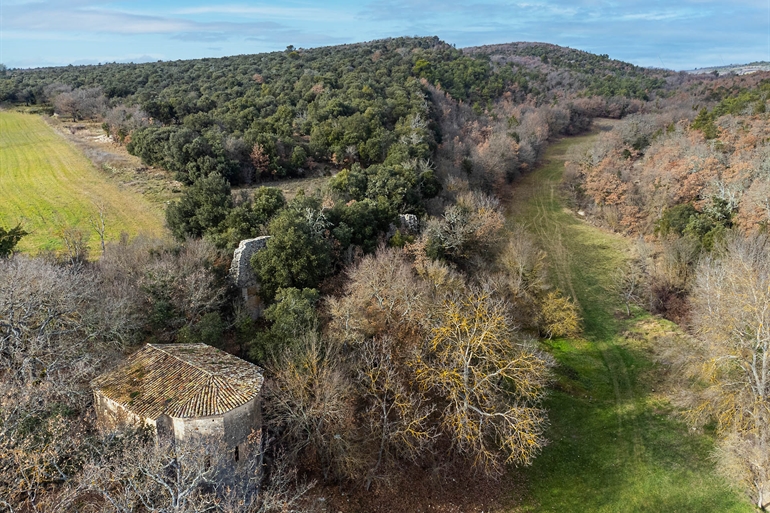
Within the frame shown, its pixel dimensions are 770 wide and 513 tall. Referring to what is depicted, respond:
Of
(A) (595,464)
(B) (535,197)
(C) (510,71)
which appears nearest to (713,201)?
(B) (535,197)

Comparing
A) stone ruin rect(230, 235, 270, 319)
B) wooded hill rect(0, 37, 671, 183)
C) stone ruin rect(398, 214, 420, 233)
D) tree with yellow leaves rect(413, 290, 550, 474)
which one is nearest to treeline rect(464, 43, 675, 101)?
wooded hill rect(0, 37, 671, 183)

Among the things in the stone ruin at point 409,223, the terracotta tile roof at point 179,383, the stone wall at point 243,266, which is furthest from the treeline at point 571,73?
the terracotta tile roof at point 179,383

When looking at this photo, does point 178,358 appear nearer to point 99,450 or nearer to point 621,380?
point 99,450

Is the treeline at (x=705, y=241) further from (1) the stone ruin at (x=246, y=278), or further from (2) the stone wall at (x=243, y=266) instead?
(2) the stone wall at (x=243, y=266)

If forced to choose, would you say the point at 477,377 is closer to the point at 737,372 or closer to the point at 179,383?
the point at 179,383

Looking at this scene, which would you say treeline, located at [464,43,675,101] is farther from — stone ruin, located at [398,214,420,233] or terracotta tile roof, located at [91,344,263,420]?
terracotta tile roof, located at [91,344,263,420]

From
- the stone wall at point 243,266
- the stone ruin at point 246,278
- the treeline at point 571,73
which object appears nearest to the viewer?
the stone ruin at point 246,278
